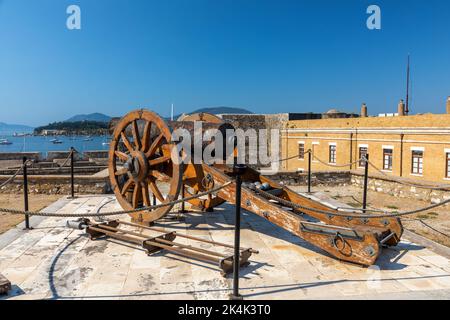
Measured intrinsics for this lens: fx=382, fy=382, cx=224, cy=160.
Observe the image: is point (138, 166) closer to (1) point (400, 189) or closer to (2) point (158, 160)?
(2) point (158, 160)

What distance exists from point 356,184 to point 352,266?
850cm

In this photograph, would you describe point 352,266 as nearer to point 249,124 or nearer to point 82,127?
point 249,124

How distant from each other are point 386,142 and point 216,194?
21.2 m

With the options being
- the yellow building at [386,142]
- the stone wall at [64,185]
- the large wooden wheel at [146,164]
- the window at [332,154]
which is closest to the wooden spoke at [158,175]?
the large wooden wheel at [146,164]

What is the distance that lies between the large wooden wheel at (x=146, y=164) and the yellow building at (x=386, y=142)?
10815 millimetres

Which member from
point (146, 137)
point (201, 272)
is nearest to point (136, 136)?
point (146, 137)

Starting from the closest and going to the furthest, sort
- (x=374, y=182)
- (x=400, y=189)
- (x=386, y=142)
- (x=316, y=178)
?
(x=400, y=189), (x=374, y=182), (x=316, y=178), (x=386, y=142)

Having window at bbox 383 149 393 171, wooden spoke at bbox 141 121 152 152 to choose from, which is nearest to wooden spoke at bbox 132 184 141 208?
wooden spoke at bbox 141 121 152 152

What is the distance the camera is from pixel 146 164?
657 cm

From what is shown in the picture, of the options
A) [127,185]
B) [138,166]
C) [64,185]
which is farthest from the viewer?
[64,185]

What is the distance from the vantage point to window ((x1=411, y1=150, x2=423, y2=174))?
2230cm

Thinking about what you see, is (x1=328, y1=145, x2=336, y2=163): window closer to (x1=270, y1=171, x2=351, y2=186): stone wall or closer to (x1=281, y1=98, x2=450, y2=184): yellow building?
(x1=281, y1=98, x2=450, y2=184): yellow building

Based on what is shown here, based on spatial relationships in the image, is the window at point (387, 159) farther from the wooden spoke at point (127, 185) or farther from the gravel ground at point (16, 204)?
the wooden spoke at point (127, 185)
